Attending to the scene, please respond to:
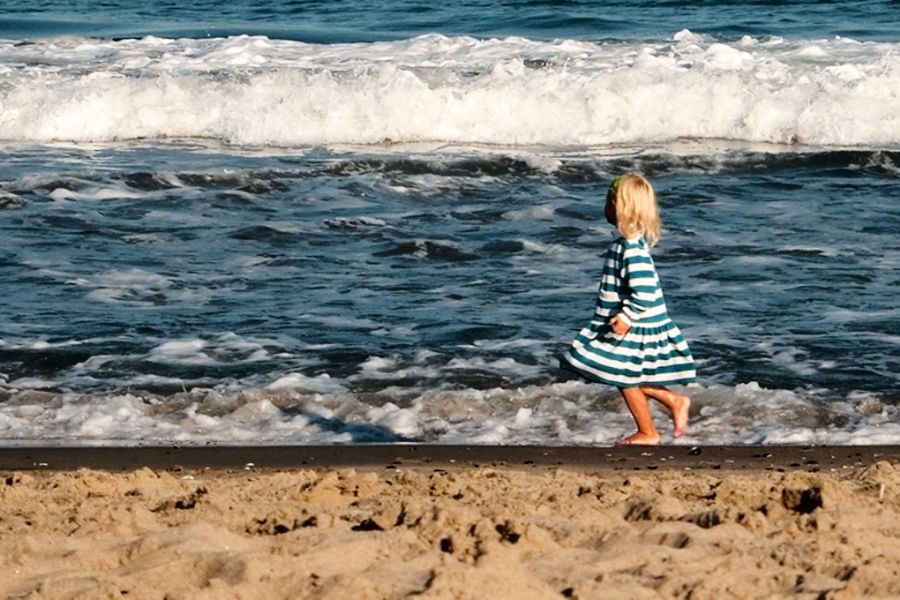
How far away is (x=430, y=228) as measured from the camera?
10781 mm

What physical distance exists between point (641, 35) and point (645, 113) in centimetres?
577

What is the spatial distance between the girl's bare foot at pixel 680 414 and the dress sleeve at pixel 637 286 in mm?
431

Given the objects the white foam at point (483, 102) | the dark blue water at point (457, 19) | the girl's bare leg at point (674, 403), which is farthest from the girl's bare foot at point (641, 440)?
the dark blue water at point (457, 19)

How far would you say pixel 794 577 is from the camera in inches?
163

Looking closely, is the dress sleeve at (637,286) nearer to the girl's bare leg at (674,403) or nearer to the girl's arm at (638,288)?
the girl's arm at (638,288)

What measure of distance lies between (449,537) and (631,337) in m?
1.92

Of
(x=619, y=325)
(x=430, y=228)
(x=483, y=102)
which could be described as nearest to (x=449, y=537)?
(x=619, y=325)

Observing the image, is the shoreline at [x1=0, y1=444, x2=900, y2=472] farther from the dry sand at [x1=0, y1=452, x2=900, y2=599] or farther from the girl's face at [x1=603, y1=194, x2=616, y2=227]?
the girl's face at [x1=603, y1=194, x2=616, y2=227]

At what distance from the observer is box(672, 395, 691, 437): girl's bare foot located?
6.25 m

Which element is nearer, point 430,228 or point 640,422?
point 640,422

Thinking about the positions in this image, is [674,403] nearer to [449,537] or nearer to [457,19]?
[449,537]

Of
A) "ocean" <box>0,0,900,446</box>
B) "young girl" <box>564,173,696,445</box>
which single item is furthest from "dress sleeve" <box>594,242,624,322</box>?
"ocean" <box>0,0,900,446</box>

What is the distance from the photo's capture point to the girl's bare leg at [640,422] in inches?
245

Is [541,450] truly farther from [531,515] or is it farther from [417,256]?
Result: [417,256]
